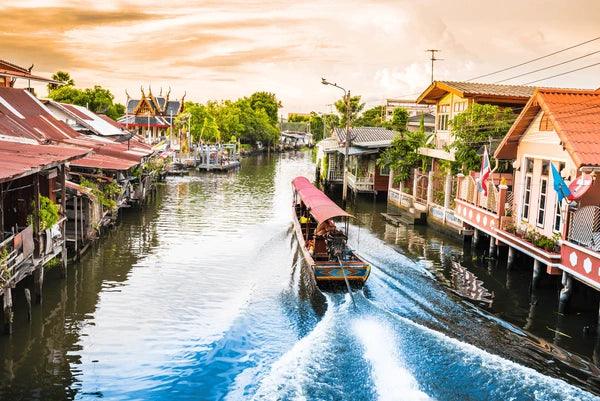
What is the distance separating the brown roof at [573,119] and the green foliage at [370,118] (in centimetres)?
5414

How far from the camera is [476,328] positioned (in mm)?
16781

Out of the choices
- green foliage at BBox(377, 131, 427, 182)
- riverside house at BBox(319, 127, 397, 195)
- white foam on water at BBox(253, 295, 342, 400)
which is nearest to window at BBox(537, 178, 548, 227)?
white foam on water at BBox(253, 295, 342, 400)

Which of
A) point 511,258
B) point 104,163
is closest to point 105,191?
point 104,163

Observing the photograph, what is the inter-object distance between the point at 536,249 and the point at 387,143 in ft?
83.2

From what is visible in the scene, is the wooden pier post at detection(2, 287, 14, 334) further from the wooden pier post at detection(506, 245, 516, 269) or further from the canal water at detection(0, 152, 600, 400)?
the wooden pier post at detection(506, 245, 516, 269)

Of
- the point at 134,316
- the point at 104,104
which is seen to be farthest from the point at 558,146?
the point at 104,104

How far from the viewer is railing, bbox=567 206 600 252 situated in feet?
54.1

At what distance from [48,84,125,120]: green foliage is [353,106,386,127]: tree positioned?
109ft

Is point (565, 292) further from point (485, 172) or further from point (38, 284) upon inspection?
point (38, 284)

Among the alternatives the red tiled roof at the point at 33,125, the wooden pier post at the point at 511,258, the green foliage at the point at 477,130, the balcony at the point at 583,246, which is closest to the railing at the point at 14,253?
the red tiled roof at the point at 33,125

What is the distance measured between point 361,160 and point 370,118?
130ft

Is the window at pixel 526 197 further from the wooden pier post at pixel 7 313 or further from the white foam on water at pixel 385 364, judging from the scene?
the wooden pier post at pixel 7 313

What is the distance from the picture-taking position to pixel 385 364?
46.7ft

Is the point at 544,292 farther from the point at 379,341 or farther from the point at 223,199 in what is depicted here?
the point at 223,199
